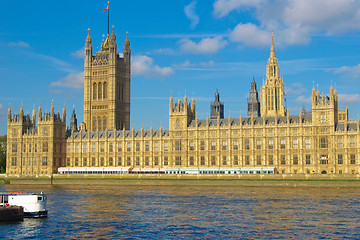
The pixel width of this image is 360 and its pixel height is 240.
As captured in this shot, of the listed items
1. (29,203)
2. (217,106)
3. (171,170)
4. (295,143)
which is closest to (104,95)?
(217,106)

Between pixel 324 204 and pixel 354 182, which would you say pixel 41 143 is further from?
pixel 324 204

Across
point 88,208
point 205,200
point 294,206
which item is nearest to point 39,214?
point 88,208

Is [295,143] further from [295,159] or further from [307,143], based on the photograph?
[295,159]

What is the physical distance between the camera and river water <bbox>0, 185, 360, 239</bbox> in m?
58.7

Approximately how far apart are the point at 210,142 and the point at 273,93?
39736 mm

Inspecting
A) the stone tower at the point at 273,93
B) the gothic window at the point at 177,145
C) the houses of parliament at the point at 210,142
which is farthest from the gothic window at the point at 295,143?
the stone tower at the point at 273,93

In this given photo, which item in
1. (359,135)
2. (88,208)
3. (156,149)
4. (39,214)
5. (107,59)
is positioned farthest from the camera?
(107,59)

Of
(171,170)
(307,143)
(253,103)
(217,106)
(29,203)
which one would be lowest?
(29,203)

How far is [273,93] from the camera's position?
17788 cm

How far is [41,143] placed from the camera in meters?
163

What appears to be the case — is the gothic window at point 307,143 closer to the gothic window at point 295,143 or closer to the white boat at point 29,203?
the gothic window at point 295,143

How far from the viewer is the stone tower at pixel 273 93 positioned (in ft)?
584

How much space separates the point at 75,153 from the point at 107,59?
47.8 meters

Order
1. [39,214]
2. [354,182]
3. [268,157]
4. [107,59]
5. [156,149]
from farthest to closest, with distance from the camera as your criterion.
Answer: [107,59]
[156,149]
[268,157]
[354,182]
[39,214]
